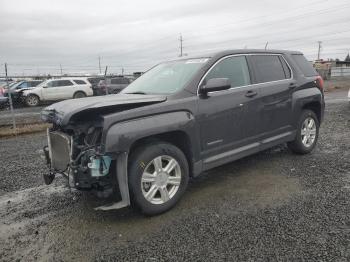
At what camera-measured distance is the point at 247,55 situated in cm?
504

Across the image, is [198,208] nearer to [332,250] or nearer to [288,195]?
[288,195]

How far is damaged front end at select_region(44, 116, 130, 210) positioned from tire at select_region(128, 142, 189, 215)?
131 millimetres

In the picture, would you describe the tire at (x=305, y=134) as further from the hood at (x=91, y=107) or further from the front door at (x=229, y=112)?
the hood at (x=91, y=107)

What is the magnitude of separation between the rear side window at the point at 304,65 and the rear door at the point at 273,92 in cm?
39

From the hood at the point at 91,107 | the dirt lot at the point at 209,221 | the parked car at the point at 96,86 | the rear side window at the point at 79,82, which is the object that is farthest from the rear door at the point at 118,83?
the hood at the point at 91,107

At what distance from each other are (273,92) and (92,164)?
305 cm

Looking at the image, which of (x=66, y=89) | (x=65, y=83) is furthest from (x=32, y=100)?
(x=65, y=83)

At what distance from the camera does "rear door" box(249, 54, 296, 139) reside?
5.02 metres

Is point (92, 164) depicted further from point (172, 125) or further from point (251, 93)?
point (251, 93)

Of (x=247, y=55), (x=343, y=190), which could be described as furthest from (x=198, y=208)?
(x=247, y=55)

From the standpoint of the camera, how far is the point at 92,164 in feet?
11.4

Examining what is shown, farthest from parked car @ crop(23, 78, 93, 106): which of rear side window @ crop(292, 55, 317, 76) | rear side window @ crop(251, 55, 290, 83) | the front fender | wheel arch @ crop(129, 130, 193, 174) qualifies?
the front fender

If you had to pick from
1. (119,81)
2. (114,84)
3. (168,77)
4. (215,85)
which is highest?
(168,77)

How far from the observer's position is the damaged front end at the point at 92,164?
349cm
